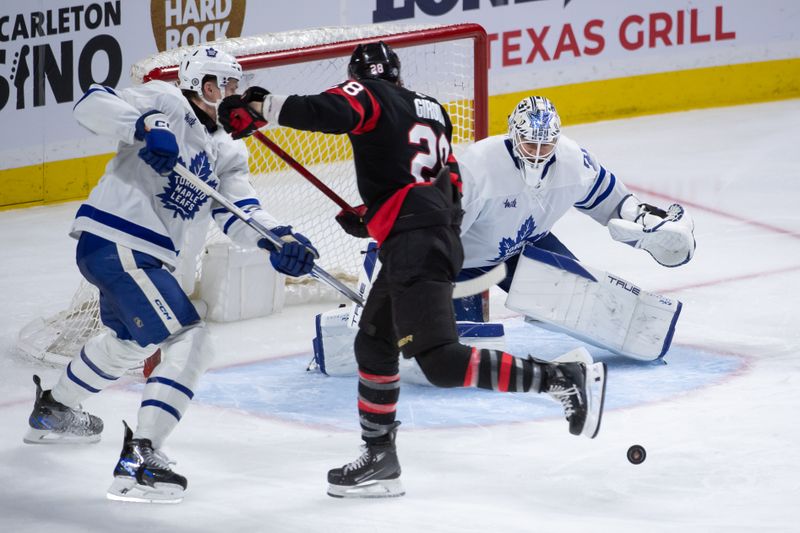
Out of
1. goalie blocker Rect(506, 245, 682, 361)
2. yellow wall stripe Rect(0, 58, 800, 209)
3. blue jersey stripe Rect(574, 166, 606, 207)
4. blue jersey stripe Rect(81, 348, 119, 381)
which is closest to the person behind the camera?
blue jersey stripe Rect(81, 348, 119, 381)

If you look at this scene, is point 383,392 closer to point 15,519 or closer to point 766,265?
point 15,519

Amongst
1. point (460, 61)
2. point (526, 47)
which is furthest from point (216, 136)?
point (526, 47)

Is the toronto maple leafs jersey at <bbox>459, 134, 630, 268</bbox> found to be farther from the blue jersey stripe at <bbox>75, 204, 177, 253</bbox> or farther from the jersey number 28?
the blue jersey stripe at <bbox>75, 204, 177, 253</bbox>

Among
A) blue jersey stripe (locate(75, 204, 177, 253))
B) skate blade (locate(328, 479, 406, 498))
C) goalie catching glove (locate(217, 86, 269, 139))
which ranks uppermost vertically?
goalie catching glove (locate(217, 86, 269, 139))

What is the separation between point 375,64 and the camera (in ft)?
12.1

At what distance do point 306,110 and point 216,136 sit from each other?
0.60m

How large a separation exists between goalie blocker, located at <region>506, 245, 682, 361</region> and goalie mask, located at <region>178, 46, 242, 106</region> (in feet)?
4.19

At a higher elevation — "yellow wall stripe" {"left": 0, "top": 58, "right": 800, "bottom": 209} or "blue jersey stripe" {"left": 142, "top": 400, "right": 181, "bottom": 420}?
"yellow wall stripe" {"left": 0, "top": 58, "right": 800, "bottom": 209}

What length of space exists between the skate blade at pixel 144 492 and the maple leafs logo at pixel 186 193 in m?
0.72

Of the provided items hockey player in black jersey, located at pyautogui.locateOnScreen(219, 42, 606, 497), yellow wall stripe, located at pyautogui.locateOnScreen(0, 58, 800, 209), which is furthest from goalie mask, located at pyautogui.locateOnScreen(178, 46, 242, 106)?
yellow wall stripe, located at pyautogui.locateOnScreen(0, 58, 800, 209)

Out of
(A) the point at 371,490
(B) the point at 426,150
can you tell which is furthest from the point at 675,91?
(A) the point at 371,490

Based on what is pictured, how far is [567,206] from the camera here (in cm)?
483

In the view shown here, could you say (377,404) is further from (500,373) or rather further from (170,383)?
(170,383)

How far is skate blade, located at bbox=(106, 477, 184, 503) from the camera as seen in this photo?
3596 millimetres
